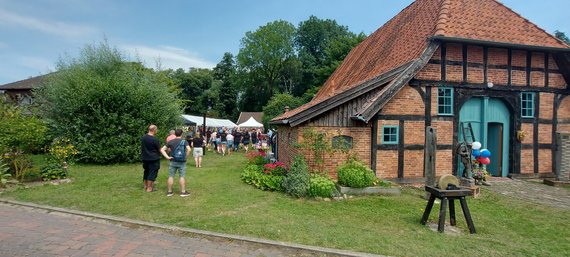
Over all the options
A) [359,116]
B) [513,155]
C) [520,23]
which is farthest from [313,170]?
[520,23]

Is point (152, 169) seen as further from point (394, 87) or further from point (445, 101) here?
point (445, 101)

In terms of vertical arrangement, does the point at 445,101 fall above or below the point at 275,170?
above

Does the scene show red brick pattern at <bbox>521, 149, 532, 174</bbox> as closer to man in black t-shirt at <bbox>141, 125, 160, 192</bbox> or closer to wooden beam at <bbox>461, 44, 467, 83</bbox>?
wooden beam at <bbox>461, 44, 467, 83</bbox>

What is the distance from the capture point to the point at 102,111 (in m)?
13.5

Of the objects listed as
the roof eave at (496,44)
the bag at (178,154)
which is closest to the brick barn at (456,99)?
the roof eave at (496,44)

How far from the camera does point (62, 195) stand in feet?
24.5

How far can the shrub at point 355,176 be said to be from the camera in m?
8.38

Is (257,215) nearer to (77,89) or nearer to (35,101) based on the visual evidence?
(77,89)

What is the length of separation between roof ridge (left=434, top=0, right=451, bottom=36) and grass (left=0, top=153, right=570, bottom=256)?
17.5 feet

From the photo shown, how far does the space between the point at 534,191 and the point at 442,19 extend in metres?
6.34

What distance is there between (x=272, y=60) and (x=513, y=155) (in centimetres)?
4432

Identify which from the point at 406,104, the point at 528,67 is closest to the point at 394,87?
the point at 406,104

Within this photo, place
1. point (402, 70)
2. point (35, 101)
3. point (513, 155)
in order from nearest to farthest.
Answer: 1. point (402, 70)
2. point (513, 155)
3. point (35, 101)

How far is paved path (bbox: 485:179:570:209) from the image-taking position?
26.8 feet
